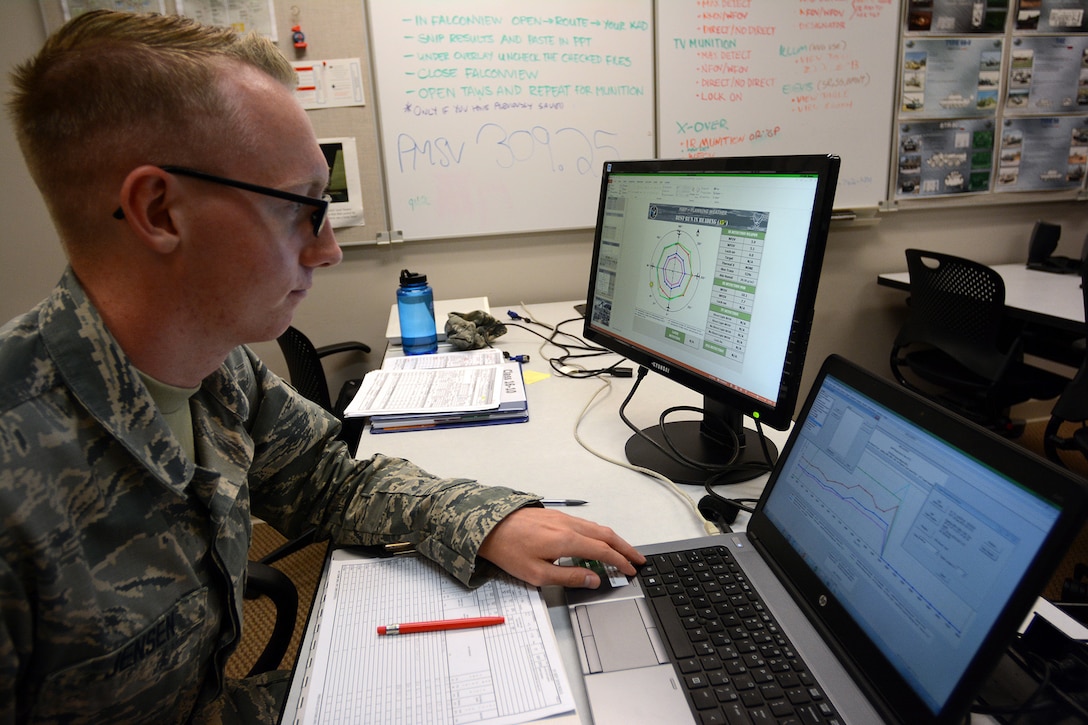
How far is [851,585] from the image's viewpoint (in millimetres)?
592

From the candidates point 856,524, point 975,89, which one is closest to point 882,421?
point 856,524

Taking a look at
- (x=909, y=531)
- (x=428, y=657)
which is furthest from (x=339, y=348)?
(x=909, y=531)

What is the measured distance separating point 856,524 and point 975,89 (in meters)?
2.87

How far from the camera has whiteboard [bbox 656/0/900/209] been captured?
94.7 inches

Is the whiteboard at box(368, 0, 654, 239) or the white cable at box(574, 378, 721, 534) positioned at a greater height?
the whiteboard at box(368, 0, 654, 239)

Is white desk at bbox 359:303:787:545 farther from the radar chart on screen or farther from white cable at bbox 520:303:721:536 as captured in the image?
the radar chart on screen

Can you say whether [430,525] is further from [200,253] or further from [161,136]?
[161,136]

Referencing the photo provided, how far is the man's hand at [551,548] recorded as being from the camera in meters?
0.70

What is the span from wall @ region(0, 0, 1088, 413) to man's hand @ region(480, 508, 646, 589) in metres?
1.85

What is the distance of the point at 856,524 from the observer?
1.96 ft

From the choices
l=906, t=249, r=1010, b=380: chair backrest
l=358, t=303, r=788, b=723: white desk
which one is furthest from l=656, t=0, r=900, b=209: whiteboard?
l=358, t=303, r=788, b=723: white desk

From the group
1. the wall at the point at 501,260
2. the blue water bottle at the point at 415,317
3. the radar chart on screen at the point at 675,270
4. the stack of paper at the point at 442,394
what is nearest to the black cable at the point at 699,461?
the radar chart on screen at the point at 675,270

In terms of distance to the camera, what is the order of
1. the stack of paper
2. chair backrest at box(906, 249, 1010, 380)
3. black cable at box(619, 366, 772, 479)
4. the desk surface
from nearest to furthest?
black cable at box(619, 366, 772, 479) → the stack of paper → the desk surface → chair backrest at box(906, 249, 1010, 380)

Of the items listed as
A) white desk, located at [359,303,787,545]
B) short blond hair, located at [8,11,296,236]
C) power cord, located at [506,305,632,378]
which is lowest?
power cord, located at [506,305,632,378]
